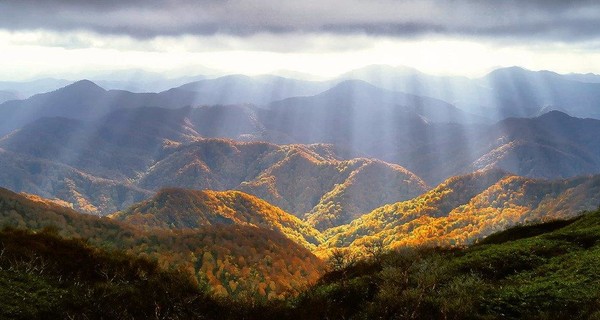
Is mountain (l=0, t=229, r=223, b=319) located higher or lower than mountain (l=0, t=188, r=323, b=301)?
higher

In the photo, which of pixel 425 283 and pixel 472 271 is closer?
pixel 425 283

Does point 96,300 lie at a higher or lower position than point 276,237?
higher

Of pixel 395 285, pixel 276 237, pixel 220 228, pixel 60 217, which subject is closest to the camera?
pixel 395 285

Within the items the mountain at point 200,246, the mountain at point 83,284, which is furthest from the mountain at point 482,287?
the mountain at point 200,246

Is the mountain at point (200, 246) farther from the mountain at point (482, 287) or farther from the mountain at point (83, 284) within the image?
the mountain at point (482, 287)

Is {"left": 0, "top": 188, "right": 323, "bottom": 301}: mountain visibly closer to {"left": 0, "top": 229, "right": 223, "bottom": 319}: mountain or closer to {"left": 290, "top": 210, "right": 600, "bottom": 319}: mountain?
{"left": 0, "top": 229, "right": 223, "bottom": 319}: mountain

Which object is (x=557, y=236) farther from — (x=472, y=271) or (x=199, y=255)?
(x=199, y=255)

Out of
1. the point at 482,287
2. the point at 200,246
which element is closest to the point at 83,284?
the point at 482,287

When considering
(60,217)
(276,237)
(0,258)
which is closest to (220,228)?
(276,237)

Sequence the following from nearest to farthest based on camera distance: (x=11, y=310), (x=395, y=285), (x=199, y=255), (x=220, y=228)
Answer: (x=11, y=310) → (x=395, y=285) → (x=199, y=255) → (x=220, y=228)

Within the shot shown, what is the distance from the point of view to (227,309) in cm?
1811

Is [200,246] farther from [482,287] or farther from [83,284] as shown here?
[482,287]

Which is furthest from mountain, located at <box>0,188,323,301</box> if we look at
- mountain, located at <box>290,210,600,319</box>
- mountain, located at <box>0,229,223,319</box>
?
mountain, located at <box>290,210,600,319</box>

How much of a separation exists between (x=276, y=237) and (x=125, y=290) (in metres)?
111
